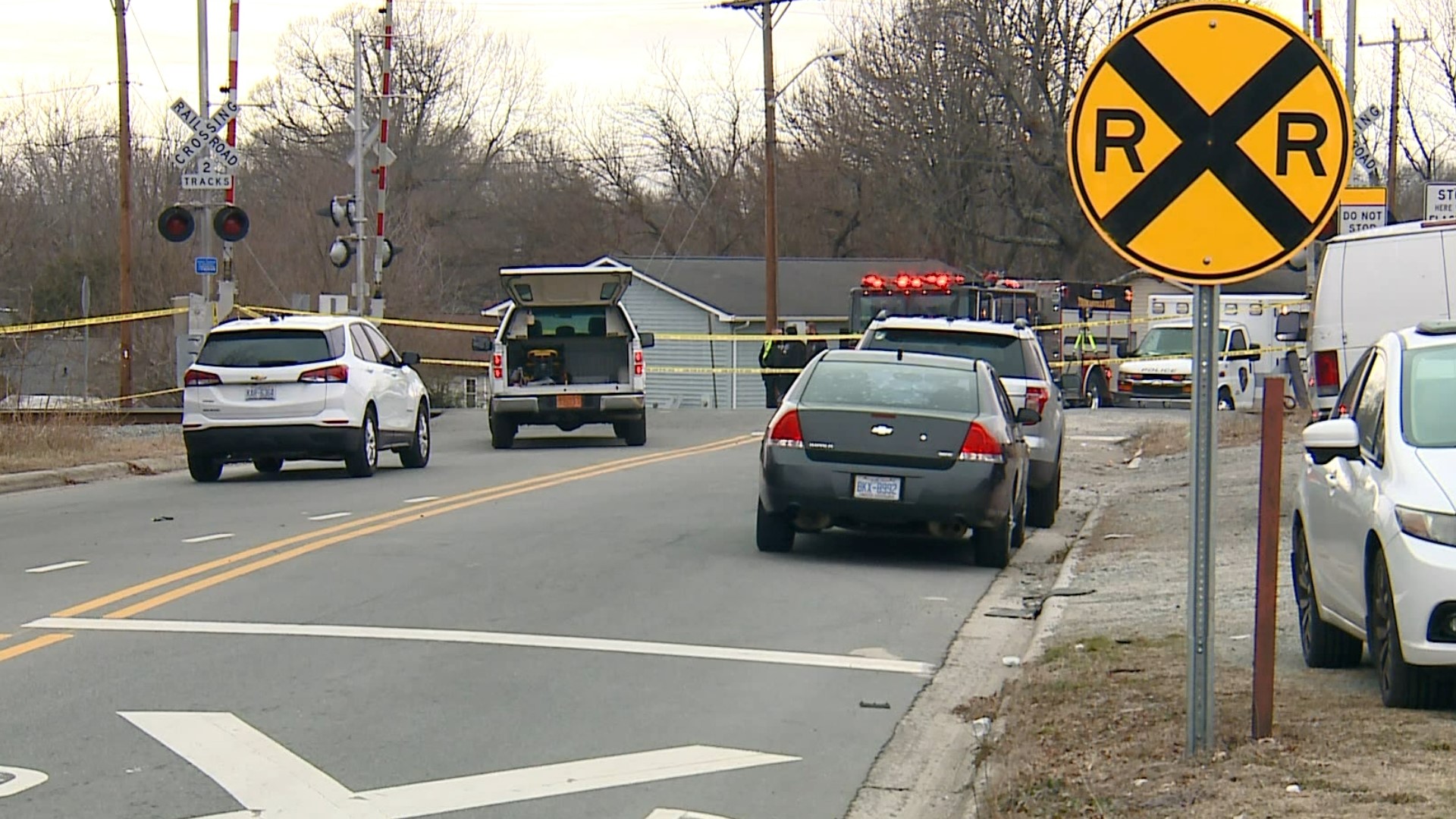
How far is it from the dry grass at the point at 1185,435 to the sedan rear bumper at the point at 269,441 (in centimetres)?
1091

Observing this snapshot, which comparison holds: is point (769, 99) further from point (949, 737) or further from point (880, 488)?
point (949, 737)

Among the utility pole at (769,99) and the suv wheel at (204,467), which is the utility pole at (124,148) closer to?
the utility pole at (769,99)

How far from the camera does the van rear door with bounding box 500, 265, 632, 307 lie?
2445 centimetres

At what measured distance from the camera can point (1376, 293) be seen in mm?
15211

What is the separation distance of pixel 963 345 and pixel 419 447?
24.3 ft

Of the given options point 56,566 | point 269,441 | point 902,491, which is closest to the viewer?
point 56,566

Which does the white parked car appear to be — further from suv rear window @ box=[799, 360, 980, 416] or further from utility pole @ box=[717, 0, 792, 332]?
utility pole @ box=[717, 0, 792, 332]

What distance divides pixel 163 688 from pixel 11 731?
0.87m

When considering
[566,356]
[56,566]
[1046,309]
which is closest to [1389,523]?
[56,566]

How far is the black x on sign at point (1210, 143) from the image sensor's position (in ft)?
19.3

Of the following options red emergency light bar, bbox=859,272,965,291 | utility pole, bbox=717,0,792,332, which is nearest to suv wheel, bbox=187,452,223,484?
red emergency light bar, bbox=859,272,965,291

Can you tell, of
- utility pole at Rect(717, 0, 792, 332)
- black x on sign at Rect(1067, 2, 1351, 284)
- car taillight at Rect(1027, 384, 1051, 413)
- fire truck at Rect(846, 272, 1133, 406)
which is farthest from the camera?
utility pole at Rect(717, 0, 792, 332)

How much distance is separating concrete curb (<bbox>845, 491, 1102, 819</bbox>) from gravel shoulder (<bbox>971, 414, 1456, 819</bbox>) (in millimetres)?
137

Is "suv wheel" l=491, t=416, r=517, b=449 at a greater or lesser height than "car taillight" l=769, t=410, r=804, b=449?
lesser
